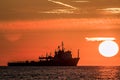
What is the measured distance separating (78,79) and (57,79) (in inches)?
155

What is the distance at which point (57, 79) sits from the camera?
93125 mm

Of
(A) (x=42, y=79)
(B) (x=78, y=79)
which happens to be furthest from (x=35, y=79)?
(B) (x=78, y=79)

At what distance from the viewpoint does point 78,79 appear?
307 ft

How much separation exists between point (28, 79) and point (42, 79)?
2.63 meters

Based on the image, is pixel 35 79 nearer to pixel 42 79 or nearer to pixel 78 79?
pixel 42 79

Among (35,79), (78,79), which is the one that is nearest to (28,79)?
(35,79)

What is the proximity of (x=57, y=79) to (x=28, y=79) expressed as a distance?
5.39 m

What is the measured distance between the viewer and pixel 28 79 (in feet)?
306

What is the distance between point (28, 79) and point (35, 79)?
54.8 inches

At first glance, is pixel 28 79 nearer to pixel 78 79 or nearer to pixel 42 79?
pixel 42 79

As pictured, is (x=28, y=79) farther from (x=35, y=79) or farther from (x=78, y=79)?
(x=78, y=79)

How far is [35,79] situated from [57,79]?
4156 mm

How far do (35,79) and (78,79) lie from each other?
804 centimetres
